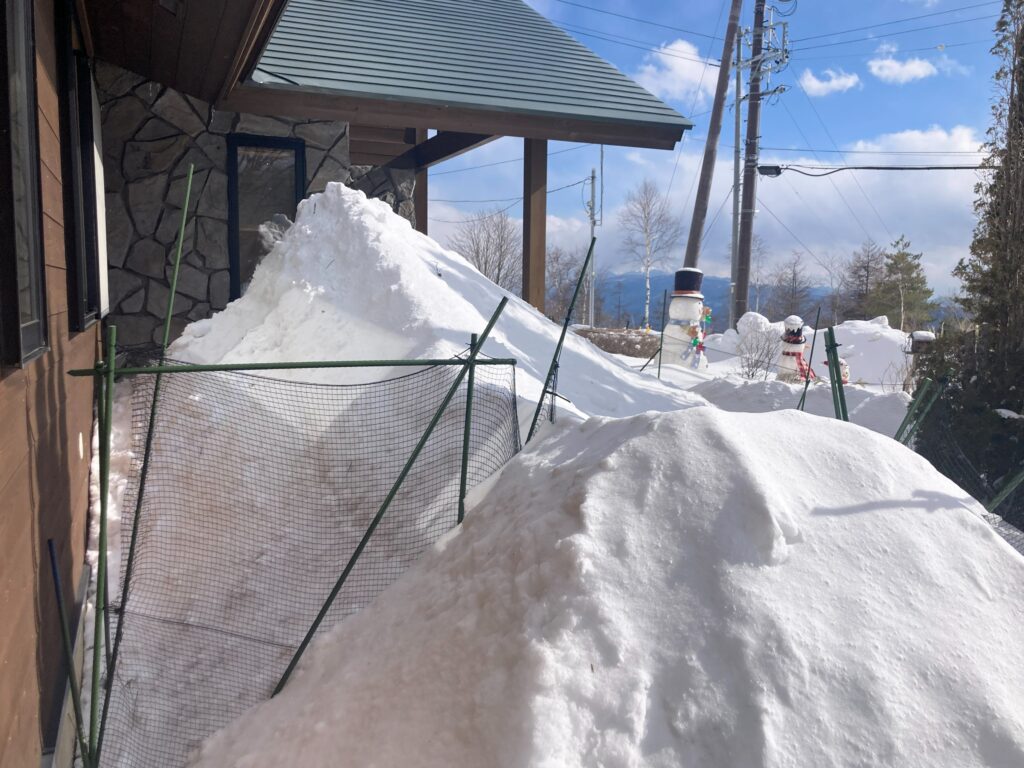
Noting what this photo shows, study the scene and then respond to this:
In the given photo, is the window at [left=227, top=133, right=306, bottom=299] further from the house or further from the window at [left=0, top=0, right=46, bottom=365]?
the window at [left=0, top=0, right=46, bottom=365]

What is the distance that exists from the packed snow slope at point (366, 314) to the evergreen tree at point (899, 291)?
1245 inches

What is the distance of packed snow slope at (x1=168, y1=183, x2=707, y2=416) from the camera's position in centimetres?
624

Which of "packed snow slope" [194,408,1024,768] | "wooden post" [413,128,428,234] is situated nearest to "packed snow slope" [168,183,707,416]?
"packed snow slope" [194,408,1024,768]

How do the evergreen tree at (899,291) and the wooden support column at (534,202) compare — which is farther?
the evergreen tree at (899,291)

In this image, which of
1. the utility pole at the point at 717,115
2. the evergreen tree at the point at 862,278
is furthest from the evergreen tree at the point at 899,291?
the utility pole at the point at 717,115

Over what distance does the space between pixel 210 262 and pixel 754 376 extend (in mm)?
9031

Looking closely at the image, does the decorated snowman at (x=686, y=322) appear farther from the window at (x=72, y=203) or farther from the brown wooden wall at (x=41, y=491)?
the brown wooden wall at (x=41, y=491)

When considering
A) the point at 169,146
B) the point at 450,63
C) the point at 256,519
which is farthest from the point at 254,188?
the point at 256,519

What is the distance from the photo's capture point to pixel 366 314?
6.55m

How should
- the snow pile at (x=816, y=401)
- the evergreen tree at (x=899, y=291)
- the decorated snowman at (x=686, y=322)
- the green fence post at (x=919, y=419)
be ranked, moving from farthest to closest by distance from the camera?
the evergreen tree at (x=899, y=291) → the decorated snowman at (x=686, y=322) → the snow pile at (x=816, y=401) → the green fence post at (x=919, y=419)

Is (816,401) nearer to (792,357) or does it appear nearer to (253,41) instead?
(792,357)

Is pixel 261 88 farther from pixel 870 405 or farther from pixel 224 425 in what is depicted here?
pixel 870 405

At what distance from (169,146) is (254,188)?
86cm

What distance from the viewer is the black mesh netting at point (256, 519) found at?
361 centimetres
